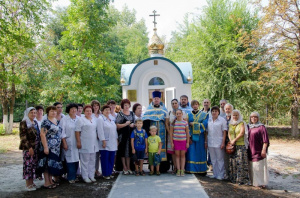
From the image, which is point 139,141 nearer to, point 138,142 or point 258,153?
point 138,142

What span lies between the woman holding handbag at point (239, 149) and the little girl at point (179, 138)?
0.98m

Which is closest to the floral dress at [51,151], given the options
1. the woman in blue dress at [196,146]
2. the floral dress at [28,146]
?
the floral dress at [28,146]

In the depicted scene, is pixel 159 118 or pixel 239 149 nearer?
pixel 239 149

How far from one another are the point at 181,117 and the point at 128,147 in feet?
4.55

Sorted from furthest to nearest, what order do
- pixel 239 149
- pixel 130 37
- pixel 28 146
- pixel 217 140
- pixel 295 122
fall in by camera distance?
pixel 130 37 < pixel 295 122 < pixel 217 140 < pixel 239 149 < pixel 28 146

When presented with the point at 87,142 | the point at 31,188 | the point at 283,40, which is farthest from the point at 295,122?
the point at 31,188

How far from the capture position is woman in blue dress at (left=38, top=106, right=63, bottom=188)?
17.6 feet

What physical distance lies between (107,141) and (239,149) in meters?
2.82

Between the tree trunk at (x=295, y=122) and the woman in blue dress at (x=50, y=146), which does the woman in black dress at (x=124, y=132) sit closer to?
the woman in blue dress at (x=50, y=146)

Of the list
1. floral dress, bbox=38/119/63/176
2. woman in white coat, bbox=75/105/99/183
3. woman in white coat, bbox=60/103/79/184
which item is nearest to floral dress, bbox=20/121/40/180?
floral dress, bbox=38/119/63/176

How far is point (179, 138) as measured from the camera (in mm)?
6184

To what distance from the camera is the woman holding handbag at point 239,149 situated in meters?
5.84

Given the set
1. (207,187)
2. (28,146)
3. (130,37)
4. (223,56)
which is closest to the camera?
(28,146)

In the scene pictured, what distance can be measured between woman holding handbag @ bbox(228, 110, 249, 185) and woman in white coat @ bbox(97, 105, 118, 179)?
8.33ft
